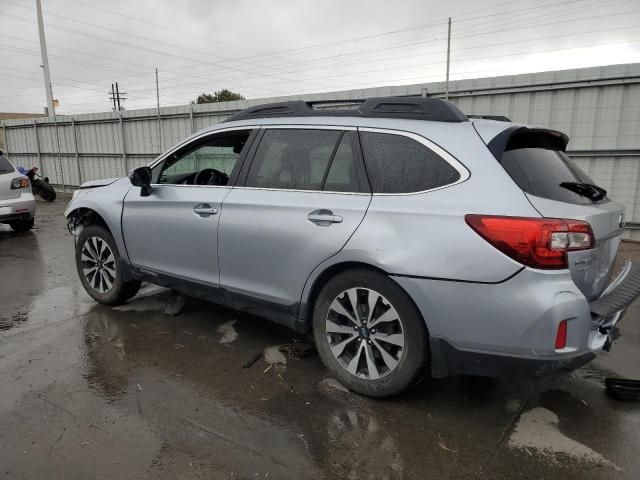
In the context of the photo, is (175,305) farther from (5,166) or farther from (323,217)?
(5,166)

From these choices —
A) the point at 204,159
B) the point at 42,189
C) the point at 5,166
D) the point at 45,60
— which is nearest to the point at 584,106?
the point at 204,159

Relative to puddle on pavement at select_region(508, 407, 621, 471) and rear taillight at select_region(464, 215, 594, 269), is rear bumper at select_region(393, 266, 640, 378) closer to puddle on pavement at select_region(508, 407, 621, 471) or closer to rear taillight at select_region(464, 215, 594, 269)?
rear taillight at select_region(464, 215, 594, 269)

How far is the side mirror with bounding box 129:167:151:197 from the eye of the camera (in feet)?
13.2

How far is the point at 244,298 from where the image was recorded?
3459 millimetres

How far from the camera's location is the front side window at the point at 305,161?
303 cm

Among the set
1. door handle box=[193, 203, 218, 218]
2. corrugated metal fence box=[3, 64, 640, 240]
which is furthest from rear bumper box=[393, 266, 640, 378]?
corrugated metal fence box=[3, 64, 640, 240]

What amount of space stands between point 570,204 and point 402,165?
93 centimetres

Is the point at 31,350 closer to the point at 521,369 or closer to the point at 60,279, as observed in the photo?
the point at 60,279

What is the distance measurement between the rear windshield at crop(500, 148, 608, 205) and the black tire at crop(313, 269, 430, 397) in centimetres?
88

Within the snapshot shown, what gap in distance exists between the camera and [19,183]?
8.53 meters

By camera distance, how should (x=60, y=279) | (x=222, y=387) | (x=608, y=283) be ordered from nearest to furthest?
(x=608, y=283) → (x=222, y=387) → (x=60, y=279)

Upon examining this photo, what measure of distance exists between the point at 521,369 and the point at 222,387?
1828mm

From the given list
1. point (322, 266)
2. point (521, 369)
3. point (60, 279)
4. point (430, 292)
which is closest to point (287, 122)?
point (322, 266)

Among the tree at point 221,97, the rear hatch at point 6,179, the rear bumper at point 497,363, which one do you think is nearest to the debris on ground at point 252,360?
the rear bumper at point 497,363
